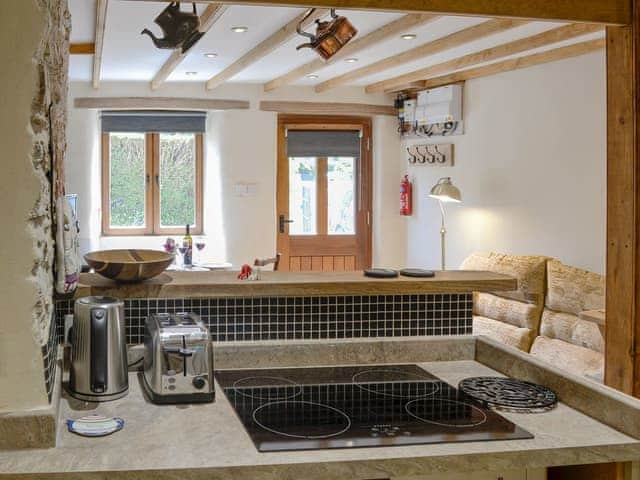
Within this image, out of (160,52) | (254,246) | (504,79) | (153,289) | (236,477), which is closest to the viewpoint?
(236,477)

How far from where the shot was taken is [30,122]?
167 centimetres

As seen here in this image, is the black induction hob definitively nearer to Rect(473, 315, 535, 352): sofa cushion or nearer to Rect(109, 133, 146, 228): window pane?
A: Rect(473, 315, 535, 352): sofa cushion

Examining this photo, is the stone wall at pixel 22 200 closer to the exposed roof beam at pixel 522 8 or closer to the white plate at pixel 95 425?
the white plate at pixel 95 425

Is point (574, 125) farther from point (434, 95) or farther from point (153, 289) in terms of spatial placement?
point (153, 289)

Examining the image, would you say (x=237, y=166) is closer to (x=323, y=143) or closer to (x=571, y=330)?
(x=323, y=143)

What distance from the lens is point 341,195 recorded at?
785 centimetres

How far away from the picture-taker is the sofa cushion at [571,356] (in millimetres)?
4332

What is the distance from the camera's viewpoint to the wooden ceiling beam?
4.16 metres

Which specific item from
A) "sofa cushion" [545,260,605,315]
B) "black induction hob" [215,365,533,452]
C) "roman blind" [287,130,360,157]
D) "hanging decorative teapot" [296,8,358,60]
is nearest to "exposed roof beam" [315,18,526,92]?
"hanging decorative teapot" [296,8,358,60]

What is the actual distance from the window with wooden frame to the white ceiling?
756mm

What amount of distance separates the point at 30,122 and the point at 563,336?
4072 millimetres

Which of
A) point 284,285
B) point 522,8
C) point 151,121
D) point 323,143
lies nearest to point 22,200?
point 284,285

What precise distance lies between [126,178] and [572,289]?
4.61m

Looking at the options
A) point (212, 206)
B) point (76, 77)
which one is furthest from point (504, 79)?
point (76, 77)
